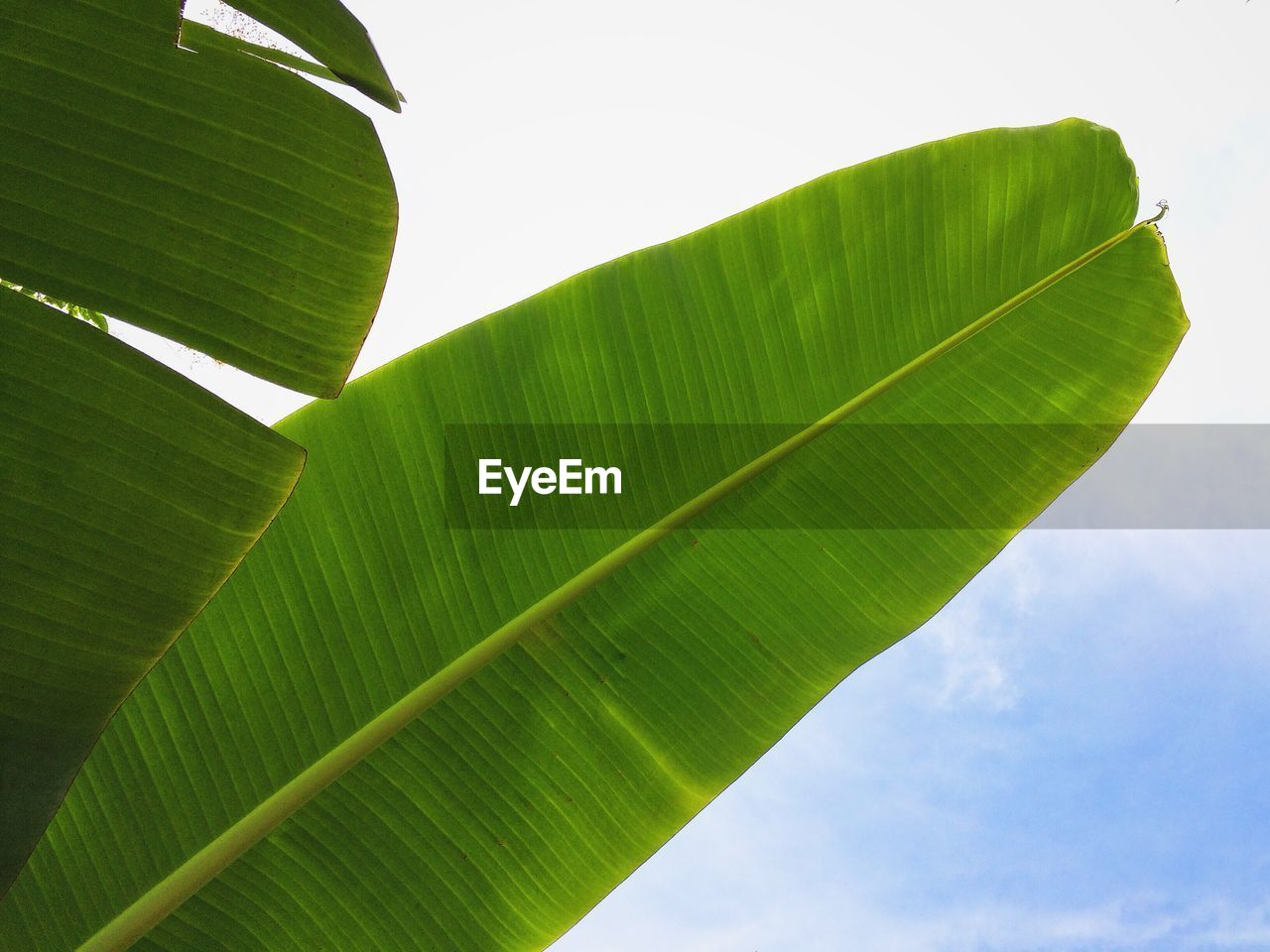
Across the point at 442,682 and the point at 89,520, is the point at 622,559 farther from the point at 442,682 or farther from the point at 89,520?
the point at 89,520

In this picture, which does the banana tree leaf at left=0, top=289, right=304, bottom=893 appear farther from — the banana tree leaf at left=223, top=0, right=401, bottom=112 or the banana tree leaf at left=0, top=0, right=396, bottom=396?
the banana tree leaf at left=223, top=0, right=401, bottom=112

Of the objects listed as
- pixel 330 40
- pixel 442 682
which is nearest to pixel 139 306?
pixel 330 40

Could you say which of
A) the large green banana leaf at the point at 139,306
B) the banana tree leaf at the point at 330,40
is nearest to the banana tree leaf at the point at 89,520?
the large green banana leaf at the point at 139,306

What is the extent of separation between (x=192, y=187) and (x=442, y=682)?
423 mm

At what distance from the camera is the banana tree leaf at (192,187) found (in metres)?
0.45

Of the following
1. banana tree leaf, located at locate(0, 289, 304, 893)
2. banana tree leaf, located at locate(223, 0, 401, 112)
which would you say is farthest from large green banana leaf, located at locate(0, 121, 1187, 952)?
banana tree leaf, located at locate(223, 0, 401, 112)

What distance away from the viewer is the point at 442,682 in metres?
0.71

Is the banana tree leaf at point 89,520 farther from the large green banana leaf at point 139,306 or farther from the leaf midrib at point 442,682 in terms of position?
the leaf midrib at point 442,682

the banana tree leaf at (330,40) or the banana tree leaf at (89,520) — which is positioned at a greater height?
the banana tree leaf at (330,40)

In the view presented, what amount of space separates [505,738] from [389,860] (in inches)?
5.4

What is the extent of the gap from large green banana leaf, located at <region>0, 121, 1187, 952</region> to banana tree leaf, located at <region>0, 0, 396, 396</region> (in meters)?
0.25

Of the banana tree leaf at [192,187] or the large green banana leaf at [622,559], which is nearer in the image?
the banana tree leaf at [192,187]

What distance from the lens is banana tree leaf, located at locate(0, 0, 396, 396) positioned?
447mm

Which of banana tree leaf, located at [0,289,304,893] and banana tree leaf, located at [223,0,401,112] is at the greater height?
banana tree leaf, located at [223,0,401,112]
